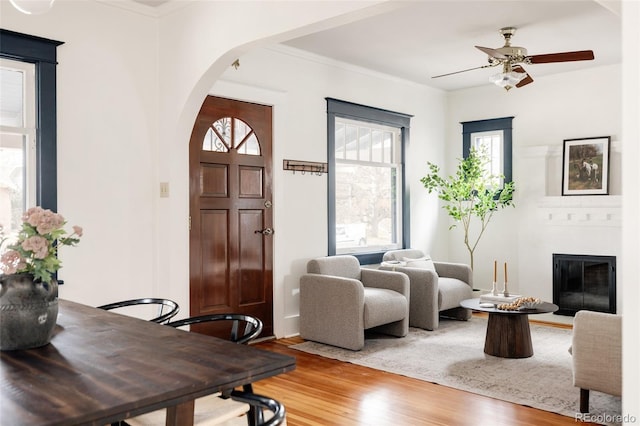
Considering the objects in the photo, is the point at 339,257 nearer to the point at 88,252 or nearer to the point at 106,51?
the point at 88,252

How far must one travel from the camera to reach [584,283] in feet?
20.5

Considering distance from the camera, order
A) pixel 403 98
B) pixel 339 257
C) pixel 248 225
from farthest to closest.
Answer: pixel 403 98 < pixel 339 257 < pixel 248 225

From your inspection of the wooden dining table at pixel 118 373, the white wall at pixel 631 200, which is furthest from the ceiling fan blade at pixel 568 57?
the wooden dining table at pixel 118 373

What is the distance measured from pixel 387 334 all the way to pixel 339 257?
0.89 meters

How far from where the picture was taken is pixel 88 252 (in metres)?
3.94

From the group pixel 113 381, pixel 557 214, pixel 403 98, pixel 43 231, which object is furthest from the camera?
pixel 403 98

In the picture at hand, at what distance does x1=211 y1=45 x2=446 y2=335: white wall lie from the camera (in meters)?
5.14

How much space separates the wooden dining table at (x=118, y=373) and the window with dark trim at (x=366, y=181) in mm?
3943

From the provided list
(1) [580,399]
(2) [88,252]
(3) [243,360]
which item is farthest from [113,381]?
(1) [580,399]

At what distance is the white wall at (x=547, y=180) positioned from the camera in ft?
20.1

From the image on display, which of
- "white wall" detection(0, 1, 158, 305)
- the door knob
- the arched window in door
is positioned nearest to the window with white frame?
"white wall" detection(0, 1, 158, 305)

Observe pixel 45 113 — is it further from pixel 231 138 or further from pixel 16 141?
pixel 231 138

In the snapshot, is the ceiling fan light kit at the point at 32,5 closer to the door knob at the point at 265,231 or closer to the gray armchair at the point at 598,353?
the gray armchair at the point at 598,353

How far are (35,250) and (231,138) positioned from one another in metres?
3.22
